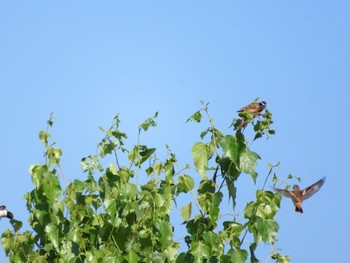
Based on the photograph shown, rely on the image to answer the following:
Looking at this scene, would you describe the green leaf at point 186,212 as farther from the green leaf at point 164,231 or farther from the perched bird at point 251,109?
the perched bird at point 251,109

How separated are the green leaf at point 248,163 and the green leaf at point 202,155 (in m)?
0.34

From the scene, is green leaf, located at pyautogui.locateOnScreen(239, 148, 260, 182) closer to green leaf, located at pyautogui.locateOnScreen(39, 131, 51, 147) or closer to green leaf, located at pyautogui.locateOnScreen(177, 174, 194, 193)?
green leaf, located at pyautogui.locateOnScreen(177, 174, 194, 193)

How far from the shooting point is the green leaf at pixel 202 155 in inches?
259

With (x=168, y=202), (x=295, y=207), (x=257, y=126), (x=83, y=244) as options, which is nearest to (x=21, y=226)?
(x=83, y=244)

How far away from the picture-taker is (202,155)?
21.6 feet

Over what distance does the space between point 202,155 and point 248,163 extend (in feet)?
1.47

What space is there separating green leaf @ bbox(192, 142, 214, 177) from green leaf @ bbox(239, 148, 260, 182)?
34cm

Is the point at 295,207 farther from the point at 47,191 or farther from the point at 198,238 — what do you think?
the point at 47,191

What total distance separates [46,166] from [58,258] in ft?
3.23

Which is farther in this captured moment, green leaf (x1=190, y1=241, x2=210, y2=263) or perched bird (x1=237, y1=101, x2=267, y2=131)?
perched bird (x1=237, y1=101, x2=267, y2=131)

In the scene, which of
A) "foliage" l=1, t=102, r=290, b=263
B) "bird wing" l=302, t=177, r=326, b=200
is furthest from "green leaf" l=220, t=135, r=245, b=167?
"bird wing" l=302, t=177, r=326, b=200

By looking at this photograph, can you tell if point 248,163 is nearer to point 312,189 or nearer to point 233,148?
point 233,148

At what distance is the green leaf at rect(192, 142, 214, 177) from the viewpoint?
6.57 m

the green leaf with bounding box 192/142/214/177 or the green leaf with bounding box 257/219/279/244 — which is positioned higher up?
the green leaf with bounding box 192/142/214/177
